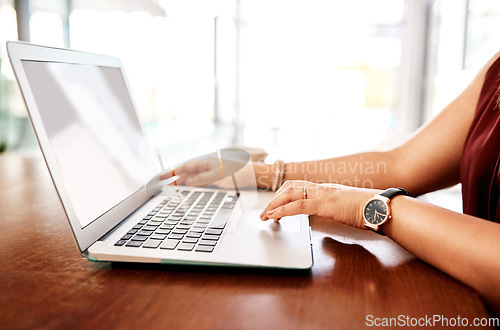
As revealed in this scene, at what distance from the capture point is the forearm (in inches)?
20.5

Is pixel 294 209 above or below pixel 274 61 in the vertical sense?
below

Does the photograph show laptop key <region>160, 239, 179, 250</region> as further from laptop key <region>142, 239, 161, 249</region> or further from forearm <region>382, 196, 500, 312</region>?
forearm <region>382, 196, 500, 312</region>

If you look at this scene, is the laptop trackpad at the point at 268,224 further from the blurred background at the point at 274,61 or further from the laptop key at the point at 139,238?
the blurred background at the point at 274,61

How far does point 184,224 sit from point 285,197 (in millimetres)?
172

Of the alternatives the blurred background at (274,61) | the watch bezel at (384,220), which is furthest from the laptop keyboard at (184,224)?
the blurred background at (274,61)

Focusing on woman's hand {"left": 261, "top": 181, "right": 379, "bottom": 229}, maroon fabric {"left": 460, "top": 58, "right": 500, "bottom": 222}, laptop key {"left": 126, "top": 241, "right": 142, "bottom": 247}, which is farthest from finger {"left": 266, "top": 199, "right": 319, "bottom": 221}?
maroon fabric {"left": 460, "top": 58, "right": 500, "bottom": 222}

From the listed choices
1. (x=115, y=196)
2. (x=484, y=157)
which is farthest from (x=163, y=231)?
(x=484, y=157)

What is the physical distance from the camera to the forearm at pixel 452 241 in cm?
52

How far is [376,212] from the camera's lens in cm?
66

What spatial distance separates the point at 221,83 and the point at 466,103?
291 cm

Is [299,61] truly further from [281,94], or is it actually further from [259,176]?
[259,176]

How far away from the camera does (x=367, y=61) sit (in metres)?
3.59

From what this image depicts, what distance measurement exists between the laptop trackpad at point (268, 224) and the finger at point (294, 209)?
1 centimetres

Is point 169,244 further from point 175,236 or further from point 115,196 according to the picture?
point 115,196
